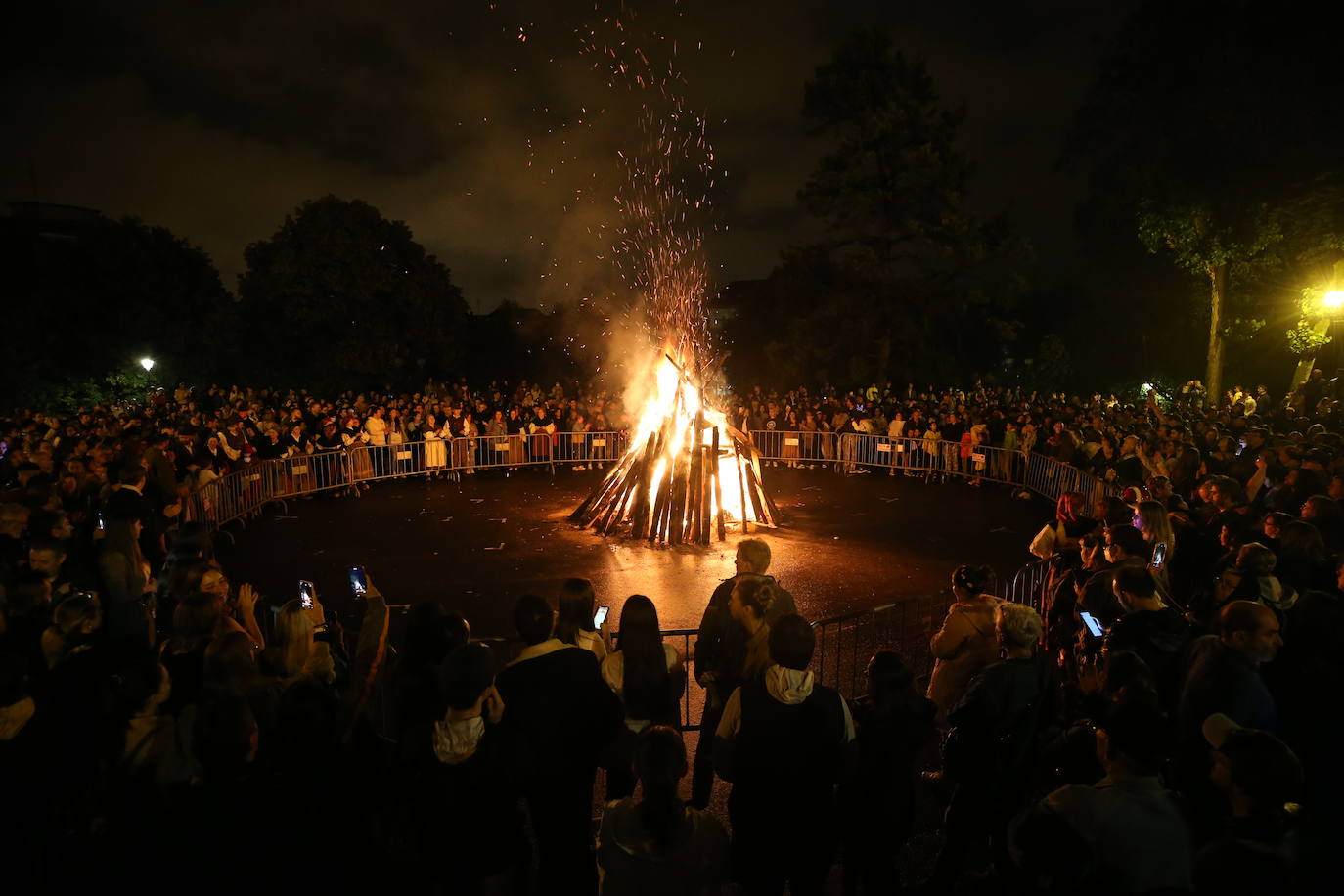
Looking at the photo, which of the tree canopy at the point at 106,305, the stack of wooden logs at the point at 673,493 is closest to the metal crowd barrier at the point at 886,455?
the stack of wooden logs at the point at 673,493

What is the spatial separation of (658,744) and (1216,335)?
3702 centimetres

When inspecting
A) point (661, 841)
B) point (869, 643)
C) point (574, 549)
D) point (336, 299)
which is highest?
point (336, 299)

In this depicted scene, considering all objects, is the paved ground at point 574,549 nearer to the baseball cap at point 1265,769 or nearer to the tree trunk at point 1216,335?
the baseball cap at point 1265,769

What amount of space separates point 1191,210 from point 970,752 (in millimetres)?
31938

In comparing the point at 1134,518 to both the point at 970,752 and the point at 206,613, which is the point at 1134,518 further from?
the point at 206,613

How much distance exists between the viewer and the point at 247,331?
3688cm

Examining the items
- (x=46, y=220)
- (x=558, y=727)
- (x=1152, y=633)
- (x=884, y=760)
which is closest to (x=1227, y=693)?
(x=1152, y=633)

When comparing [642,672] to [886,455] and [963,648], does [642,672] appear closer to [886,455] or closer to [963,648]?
[963,648]

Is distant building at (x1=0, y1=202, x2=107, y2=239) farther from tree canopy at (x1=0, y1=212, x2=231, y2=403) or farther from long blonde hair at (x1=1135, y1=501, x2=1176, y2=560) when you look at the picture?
long blonde hair at (x1=1135, y1=501, x2=1176, y2=560)

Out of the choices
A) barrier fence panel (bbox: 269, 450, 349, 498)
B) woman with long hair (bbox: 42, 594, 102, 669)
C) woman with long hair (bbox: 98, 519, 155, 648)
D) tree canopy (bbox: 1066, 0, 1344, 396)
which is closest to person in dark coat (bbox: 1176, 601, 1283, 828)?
woman with long hair (bbox: 42, 594, 102, 669)

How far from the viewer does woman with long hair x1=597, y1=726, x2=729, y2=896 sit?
3094 mm

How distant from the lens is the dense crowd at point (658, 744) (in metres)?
3.15

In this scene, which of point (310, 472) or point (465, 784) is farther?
point (310, 472)

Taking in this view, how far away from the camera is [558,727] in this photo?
399cm
